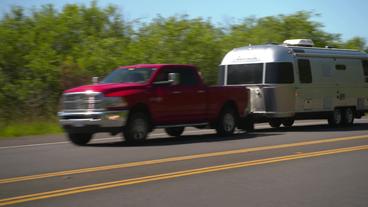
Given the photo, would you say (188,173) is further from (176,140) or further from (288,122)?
(288,122)

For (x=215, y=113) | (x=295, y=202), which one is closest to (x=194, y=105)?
(x=215, y=113)

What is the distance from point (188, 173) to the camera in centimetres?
1027

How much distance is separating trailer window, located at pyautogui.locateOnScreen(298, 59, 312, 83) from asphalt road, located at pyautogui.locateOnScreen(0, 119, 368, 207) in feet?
16.8

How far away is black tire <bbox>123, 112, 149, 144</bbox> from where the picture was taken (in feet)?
49.9

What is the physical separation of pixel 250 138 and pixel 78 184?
8.65 metres

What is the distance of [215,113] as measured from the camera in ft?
58.3

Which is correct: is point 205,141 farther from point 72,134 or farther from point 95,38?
point 95,38

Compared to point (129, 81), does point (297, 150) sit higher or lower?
lower

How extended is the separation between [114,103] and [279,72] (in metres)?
7.22

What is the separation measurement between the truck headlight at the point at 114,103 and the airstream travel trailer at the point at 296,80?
6.42 metres

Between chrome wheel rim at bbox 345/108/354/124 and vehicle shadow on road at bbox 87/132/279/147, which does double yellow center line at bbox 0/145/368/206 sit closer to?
vehicle shadow on road at bbox 87/132/279/147

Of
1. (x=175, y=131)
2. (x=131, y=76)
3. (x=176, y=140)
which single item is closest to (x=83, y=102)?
(x=131, y=76)

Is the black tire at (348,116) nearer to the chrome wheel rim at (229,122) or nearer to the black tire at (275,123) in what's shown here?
the black tire at (275,123)

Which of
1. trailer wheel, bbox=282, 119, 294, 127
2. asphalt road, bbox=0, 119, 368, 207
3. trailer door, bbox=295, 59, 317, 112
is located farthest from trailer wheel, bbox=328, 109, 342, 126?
asphalt road, bbox=0, 119, 368, 207
